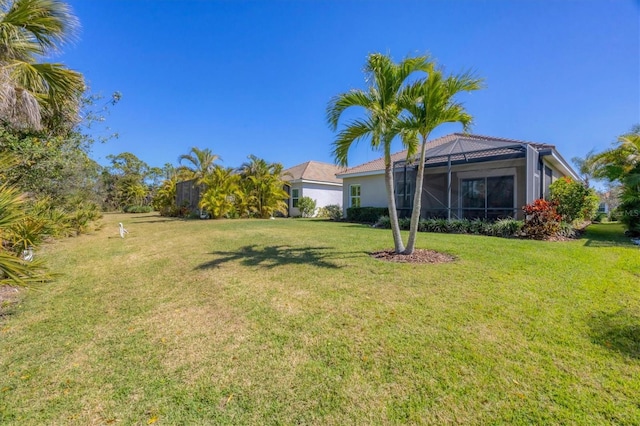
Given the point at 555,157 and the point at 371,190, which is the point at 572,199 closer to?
the point at 555,157

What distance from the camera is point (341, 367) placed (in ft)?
8.83

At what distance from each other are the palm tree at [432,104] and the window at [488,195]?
874cm

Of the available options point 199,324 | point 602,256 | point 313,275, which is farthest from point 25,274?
point 602,256

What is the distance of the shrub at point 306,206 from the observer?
74.8 ft

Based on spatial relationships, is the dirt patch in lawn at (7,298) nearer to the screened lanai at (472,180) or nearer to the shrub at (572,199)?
the screened lanai at (472,180)

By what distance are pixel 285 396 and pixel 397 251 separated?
16.6 ft

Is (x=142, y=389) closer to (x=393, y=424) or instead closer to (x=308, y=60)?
(x=393, y=424)

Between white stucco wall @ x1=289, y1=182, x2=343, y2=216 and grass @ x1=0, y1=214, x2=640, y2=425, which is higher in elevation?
white stucco wall @ x1=289, y1=182, x2=343, y2=216

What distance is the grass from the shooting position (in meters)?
2.21

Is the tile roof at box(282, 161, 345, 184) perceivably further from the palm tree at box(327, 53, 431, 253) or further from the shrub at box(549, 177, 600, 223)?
the palm tree at box(327, 53, 431, 253)

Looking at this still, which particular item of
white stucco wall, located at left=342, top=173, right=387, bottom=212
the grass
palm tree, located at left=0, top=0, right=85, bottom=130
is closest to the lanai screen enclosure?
white stucco wall, located at left=342, top=173, right=387, bottom=212

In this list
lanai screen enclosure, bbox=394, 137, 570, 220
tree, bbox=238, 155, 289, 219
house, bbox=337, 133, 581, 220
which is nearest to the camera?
house, bbox=337, 133, 581, 220

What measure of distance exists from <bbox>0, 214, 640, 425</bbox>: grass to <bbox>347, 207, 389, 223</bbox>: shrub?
10.3 m

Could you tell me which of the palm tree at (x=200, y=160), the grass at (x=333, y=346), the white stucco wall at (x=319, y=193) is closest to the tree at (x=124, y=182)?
the palm tree at (x=200, y=160)
